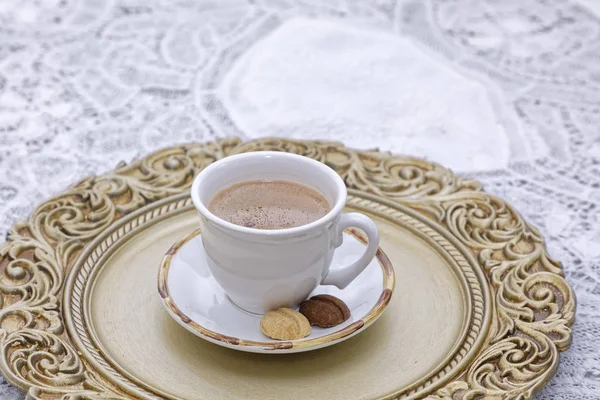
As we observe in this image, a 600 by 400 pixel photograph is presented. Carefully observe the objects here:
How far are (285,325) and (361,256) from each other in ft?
0.45

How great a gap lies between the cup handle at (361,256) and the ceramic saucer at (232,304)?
0.9 inches

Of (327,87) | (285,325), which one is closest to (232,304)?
(285,325)

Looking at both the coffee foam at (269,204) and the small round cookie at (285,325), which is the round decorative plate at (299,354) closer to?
the small round cookie at (285,325)

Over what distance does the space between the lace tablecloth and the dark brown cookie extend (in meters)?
0.42

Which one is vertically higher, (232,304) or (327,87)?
(232,304)

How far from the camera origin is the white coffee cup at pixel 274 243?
32.5 inches

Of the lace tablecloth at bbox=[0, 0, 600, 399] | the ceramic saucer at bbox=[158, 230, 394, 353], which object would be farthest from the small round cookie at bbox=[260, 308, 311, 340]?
the lace tablecloth at bbox=[0, 0, 600, 399]

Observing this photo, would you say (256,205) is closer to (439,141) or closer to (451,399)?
(451,399)

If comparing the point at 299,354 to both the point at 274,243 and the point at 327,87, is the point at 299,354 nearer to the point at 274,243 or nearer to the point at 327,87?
the point at 274,243

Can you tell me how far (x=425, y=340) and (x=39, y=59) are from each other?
3.88 ft

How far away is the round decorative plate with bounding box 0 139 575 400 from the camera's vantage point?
2.65ft

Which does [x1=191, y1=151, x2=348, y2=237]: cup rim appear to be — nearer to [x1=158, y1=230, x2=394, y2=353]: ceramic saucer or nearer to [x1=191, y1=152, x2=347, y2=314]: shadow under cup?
[x1=191, y1=152, x2=347, y2=314]: shadow under cup

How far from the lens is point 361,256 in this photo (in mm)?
930

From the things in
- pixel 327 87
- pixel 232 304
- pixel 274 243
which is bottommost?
pixel 327 87
